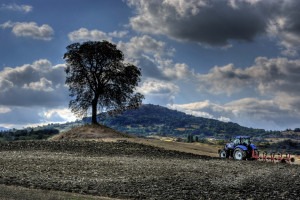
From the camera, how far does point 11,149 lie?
35875mm

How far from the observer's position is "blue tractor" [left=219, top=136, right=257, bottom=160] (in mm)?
33844

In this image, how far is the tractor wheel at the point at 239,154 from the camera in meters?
33.6

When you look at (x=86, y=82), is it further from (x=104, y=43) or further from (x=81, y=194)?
(x=81, y=194)

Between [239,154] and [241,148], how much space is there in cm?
70

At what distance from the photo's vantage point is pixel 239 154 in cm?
3397

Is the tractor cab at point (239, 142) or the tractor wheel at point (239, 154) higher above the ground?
the tractor cab at point (239, 142)

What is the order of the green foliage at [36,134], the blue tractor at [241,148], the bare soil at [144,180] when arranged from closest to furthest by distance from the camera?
the bare soil at [144,180] → the blue tractor at [241,148] → the green foliage at [36,134]

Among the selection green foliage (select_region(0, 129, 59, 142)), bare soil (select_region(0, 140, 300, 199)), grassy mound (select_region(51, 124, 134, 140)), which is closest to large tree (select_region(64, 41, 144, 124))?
grassy mound (select_region(51, 124, 134, 140))

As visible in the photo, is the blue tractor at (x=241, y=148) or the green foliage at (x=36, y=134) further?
the green foliage at (x=36, y=134)

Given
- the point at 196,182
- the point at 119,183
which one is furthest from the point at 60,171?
the point at 196,182

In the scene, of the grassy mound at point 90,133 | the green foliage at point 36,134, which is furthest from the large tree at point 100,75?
the green foliage at point 36,134

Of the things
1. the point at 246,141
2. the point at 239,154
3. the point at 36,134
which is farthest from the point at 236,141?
the point at 36,134

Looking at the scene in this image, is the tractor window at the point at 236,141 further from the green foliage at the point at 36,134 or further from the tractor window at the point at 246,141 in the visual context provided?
the green foliage at the point at 36,134

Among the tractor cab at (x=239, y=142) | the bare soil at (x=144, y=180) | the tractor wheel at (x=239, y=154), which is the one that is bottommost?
the bare soil at (x=144, y=180)
